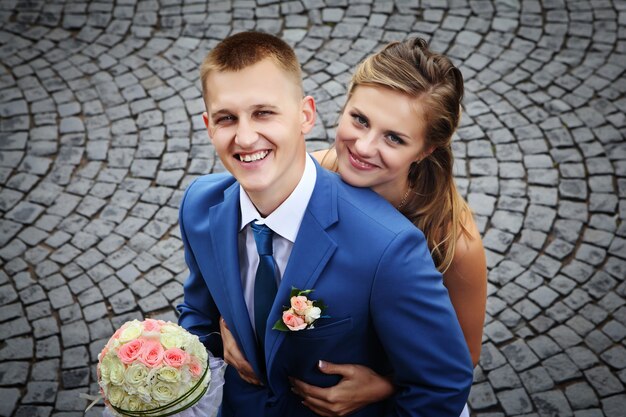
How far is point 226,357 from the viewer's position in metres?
2.86

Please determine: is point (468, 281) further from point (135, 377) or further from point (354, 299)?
point (135, 377)

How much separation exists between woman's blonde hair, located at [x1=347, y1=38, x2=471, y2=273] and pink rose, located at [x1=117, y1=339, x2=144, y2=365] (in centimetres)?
152

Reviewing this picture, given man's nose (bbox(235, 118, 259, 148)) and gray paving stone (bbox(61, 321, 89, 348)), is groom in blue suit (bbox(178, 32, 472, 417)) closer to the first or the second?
man's nose (bbox(235, 118, 259, 148))

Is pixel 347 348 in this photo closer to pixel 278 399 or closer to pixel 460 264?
pixel 278 399

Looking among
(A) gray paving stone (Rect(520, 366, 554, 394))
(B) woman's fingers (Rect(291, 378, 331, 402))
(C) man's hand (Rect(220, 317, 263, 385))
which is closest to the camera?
(B) woman's fingers (Rect(291, 378, 331, 402))

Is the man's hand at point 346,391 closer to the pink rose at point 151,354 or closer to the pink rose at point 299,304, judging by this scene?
the pink rose at point 299,304

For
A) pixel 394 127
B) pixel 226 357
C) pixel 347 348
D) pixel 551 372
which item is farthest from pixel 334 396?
pixel 551 372

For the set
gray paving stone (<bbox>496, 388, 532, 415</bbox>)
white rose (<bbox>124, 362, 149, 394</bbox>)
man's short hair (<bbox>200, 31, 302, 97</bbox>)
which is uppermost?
man's short hair (<bbox>200, 31, 302, 97</bbox>)

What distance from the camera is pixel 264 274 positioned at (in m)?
2.52

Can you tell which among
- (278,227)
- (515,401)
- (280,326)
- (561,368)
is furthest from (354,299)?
(561,368)

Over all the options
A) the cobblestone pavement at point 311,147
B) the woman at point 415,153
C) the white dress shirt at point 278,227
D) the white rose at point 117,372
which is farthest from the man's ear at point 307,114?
the cobblestone pavement at point 311,147

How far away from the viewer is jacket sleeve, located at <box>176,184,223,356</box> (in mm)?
3004

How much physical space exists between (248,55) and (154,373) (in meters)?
1.28

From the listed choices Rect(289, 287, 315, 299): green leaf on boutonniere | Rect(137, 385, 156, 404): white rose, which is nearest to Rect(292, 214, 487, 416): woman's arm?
Rect(289, 287, 315, 299): green leaf on boutonniere
